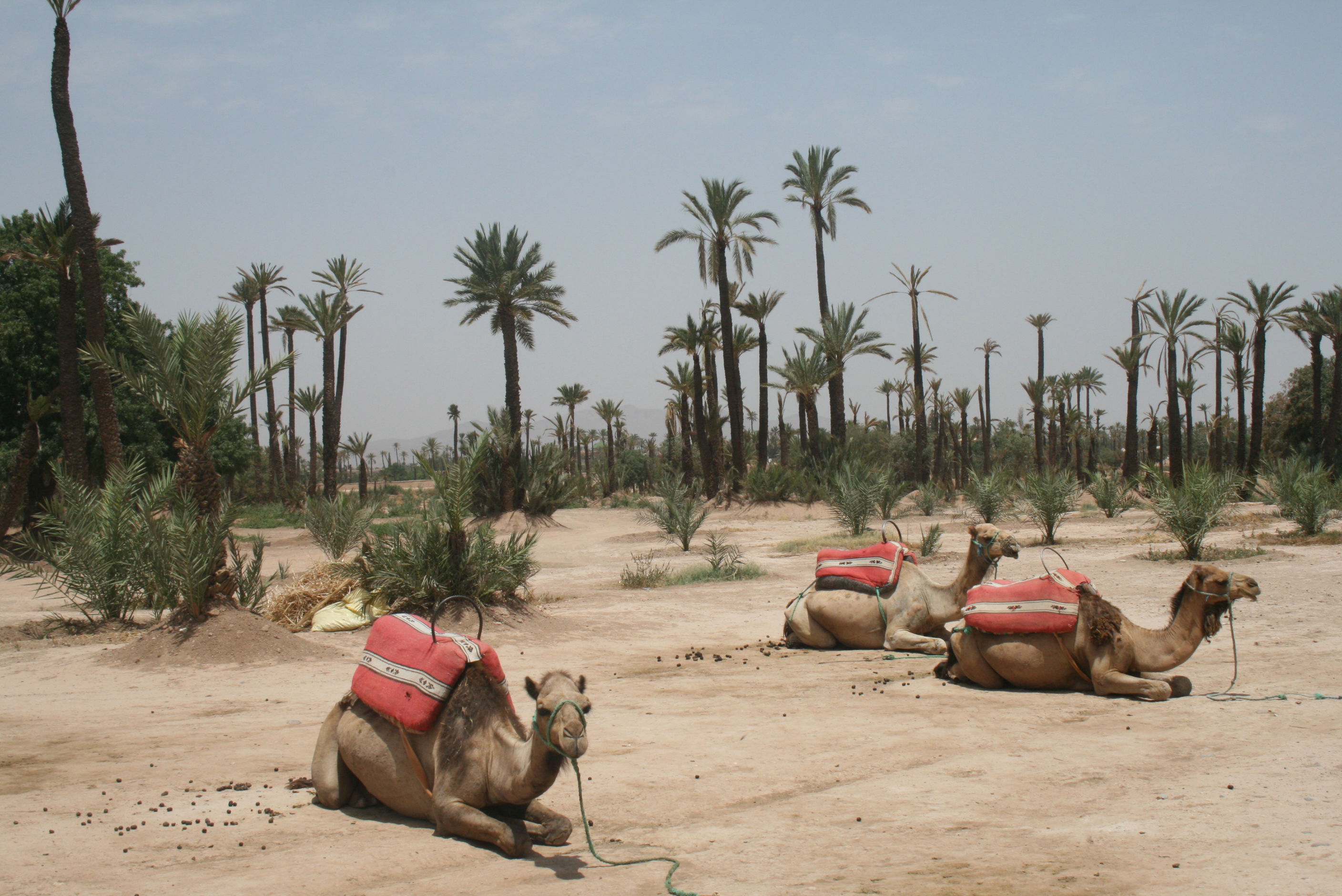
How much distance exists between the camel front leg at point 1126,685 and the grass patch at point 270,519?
3310 centimetres

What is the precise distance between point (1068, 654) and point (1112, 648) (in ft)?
1.08

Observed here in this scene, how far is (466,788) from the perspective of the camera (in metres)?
4.84

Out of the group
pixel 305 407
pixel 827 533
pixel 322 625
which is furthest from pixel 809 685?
pixel 305 407

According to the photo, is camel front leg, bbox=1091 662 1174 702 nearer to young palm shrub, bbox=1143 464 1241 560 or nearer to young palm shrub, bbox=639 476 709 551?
young palm shrub, bbox=1143 464 1241 560

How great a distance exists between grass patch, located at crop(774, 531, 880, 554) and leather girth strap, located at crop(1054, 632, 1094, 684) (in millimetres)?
13014

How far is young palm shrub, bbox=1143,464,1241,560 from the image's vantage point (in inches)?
631

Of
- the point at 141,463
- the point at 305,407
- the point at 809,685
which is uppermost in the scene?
the point at 305,407

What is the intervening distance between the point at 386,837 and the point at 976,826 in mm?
2939

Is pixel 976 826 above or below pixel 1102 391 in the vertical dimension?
below

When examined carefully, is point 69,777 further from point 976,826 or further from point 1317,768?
point 1317,768

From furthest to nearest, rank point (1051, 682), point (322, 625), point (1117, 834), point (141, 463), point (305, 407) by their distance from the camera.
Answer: point (305, 407)
point (141, 463)
point (322, 625)
point (1051, 682)
point (1117, 834)

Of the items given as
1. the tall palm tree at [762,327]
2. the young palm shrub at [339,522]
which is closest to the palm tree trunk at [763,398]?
the tall palm tree at [762,327]

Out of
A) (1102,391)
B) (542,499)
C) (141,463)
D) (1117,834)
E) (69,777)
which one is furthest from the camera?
(1102,391)

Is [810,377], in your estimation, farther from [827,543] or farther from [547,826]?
[547,826]
